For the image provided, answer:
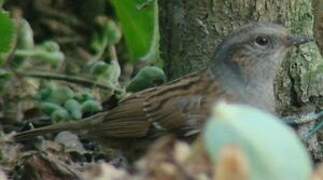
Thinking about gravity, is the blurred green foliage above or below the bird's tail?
above

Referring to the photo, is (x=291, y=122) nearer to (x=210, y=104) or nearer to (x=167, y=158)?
(x=210, y=104)

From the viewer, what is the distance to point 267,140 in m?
0.79

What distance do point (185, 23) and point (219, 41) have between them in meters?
0.19

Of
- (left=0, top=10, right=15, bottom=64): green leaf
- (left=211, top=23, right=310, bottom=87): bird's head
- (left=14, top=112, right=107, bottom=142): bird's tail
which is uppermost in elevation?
(left=0, top=10, right=15, bottom=64): green leaf

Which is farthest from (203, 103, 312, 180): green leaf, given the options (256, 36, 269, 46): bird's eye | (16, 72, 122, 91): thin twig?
(16, 72, 122, 91): thin twig

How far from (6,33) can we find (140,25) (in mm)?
771

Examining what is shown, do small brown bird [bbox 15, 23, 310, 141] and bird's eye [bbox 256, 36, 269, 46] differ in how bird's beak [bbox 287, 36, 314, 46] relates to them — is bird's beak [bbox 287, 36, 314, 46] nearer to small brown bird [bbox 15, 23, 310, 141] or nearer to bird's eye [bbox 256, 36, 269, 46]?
small brown bird [bbox 15, 23, 310, 141]

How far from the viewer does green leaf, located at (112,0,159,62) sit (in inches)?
206

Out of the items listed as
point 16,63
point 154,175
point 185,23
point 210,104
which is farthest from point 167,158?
point 16,63

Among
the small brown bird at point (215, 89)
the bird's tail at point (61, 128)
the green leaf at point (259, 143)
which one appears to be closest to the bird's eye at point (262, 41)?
the small brown bird at point (215, 89)

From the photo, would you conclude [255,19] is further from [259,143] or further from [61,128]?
[259,143]

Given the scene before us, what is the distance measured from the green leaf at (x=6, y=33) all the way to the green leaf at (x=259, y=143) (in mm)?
4231

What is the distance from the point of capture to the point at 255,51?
16.0 feet

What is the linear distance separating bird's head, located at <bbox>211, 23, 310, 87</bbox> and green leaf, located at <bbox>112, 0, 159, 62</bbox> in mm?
524
